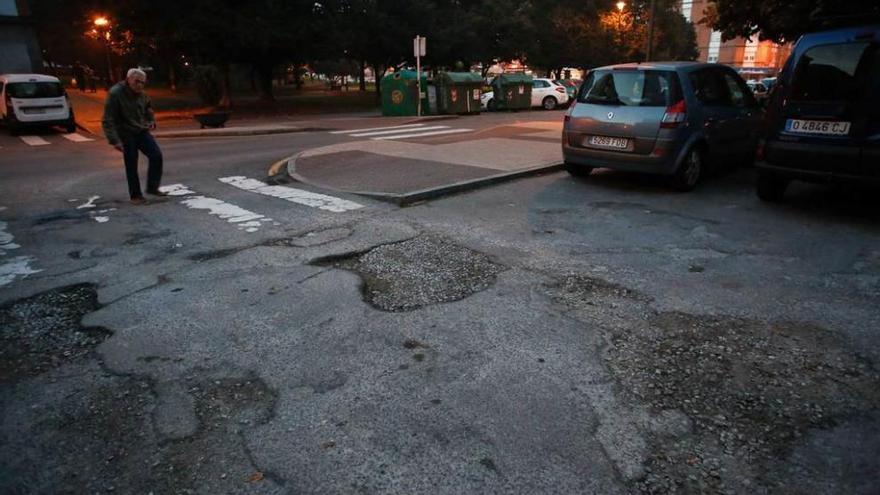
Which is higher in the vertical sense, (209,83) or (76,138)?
(209,83)

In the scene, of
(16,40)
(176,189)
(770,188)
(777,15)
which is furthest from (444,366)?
(16,40)

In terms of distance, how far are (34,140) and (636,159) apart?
15685 mm

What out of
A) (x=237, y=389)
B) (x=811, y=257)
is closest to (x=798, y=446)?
(x=237, y=389)

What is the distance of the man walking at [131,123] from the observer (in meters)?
7.16

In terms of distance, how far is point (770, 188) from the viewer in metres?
7.05

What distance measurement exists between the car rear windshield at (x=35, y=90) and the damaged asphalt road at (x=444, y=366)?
14307 mm

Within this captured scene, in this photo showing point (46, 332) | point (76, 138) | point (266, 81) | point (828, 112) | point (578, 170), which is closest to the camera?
point (46, 332)

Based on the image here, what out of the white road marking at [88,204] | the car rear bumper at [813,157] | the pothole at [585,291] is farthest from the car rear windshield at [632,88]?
the white road marking at [88,204]

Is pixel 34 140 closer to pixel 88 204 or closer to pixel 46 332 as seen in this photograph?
pixel 88 204

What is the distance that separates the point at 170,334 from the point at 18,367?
82 centimetres

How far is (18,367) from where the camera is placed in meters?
3.29

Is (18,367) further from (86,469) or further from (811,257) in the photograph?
(811,257)

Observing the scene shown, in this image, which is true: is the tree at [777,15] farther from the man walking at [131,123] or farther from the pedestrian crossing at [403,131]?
the man walking at [131,123]

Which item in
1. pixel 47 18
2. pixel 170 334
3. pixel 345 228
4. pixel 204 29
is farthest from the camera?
pixel 47 18
